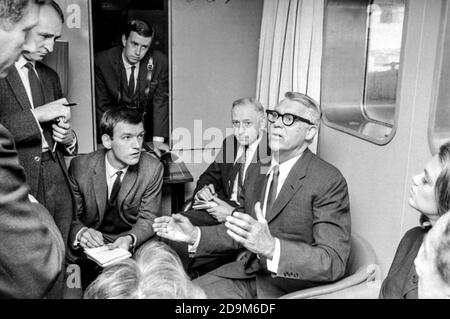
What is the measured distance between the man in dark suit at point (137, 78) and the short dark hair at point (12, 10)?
252 centimetres

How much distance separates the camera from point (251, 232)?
4.93 feet

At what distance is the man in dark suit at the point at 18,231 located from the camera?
807mm

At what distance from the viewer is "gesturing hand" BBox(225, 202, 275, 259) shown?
1.48 meters

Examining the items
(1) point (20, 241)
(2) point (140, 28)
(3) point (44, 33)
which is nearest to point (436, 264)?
(1) point (20, 241)

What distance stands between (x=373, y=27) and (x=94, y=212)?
178cm

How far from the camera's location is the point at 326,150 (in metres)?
2.60

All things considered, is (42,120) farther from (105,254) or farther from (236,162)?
(236,162)

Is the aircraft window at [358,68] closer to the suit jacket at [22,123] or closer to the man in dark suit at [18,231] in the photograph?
the suit jacket at [22,123]

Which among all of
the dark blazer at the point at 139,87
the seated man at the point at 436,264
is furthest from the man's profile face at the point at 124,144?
the seated man at the point at 436,264

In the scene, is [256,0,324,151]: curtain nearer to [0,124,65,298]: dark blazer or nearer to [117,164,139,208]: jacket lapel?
[117,164,139,208]: jacket lapel

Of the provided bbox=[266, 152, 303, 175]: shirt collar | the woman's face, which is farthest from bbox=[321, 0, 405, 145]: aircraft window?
the woman's face

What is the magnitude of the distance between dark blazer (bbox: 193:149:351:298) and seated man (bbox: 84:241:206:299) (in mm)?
704

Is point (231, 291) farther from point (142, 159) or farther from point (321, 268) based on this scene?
point (142, 159)
